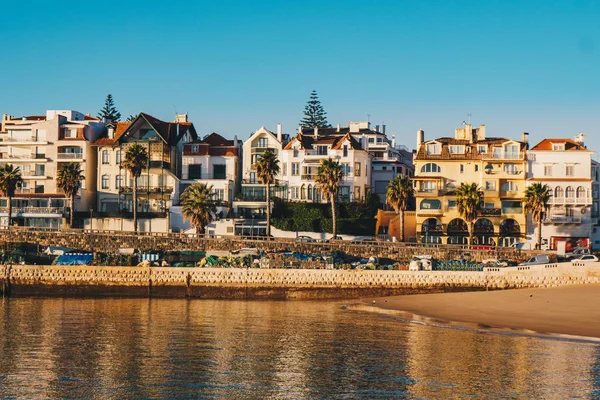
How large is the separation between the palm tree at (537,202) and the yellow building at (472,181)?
379 centimetres

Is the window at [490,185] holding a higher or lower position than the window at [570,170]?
lower

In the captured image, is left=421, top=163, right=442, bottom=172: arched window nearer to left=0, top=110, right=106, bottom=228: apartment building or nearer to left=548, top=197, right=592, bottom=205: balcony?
left=548, top=197, right=592, bottom=205: balcony

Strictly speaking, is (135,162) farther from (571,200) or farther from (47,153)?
(571,200)

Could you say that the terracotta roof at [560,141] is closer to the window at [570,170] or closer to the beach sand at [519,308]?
the window at [570,170]

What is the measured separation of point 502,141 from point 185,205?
3062 cm

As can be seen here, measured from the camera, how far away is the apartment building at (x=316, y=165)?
303 ft

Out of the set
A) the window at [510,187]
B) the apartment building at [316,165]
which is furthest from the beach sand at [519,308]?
the apartment building at [316,165]

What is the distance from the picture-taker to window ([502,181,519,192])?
8625 cm

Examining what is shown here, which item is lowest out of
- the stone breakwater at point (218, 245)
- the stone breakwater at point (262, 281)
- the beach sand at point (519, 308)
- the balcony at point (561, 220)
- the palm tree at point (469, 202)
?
the beach sand at point (519, 308)

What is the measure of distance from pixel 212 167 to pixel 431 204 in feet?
74.9

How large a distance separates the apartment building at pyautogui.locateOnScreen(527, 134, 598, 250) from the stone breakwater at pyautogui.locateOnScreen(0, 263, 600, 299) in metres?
23.3

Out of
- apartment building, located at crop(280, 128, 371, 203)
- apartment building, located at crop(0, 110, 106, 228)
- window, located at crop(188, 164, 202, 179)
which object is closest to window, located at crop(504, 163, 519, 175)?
apartment building, located at crop(280, 128, 371, 203)

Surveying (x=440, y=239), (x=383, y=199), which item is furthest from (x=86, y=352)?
(x=383, y=199)

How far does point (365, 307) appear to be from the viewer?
57.1 meters
